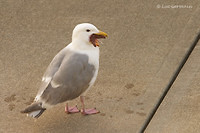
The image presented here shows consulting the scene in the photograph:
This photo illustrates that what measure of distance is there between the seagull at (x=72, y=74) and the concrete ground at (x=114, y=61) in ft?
0.88

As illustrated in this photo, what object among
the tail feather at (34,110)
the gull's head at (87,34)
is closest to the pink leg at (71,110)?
the tail feather at (34,110)

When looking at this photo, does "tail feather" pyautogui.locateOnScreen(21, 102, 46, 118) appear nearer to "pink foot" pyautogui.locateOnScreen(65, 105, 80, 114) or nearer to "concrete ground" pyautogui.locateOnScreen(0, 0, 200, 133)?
"concrete ground" pyautogui.locateOnScreen(0, 0, 200, 133)

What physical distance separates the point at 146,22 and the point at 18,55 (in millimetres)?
1592

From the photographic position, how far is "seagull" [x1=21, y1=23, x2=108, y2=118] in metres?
4.02

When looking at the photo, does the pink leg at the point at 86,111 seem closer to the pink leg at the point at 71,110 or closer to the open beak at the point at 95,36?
the pink leg at the point at 71,110

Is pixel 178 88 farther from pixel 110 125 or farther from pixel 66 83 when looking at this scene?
pixel 66 83

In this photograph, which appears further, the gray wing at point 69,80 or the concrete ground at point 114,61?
the concrete ground at point 114,61

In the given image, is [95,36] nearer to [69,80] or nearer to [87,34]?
[87,34]

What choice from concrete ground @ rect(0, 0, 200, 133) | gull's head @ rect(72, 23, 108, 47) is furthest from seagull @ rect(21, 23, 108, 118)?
concrete ground @ rect(0, 0, 200, 133)

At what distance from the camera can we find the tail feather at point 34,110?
3.95m

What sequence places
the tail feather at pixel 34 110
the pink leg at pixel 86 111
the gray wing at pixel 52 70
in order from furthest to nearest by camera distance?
the pink leg at pixel 86 111
the gray wing at pixel 52 70
the tail feather at pixel 34 110

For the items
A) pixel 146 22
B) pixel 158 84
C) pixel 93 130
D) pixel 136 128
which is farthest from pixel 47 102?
pixel 146 22

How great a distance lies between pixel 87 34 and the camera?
4164mm

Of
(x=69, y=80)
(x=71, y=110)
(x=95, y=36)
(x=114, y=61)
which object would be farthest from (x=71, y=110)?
(x=114, y=61)
